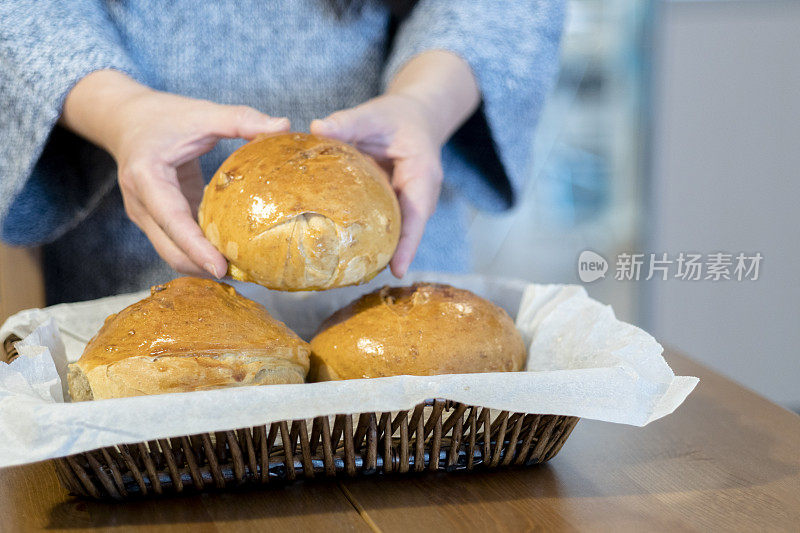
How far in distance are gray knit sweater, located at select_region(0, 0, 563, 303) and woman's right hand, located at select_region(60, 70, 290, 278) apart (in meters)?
0.10

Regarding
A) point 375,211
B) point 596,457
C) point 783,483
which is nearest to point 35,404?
point 375,211

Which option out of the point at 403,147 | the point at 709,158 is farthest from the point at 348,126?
the point at 709,158

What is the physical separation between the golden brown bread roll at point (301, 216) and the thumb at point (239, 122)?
27 mm

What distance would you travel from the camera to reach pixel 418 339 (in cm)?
70

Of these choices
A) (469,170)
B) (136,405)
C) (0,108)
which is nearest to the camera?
(136,405)

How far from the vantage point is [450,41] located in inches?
38.0

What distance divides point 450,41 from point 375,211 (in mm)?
357

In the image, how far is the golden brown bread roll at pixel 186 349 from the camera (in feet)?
1.95

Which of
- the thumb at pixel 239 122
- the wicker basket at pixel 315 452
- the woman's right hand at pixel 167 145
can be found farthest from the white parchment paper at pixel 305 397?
the thumb at pixel 239 122

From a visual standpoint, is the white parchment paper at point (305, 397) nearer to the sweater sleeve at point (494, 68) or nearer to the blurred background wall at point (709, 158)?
the sweater sleeve at point (494, 68)

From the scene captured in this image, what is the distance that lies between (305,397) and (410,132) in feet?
1.26

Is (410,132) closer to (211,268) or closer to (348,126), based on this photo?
(348,126)

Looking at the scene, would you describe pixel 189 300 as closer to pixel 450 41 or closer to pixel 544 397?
pixel 544 397

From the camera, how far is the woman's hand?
2.54 ft
